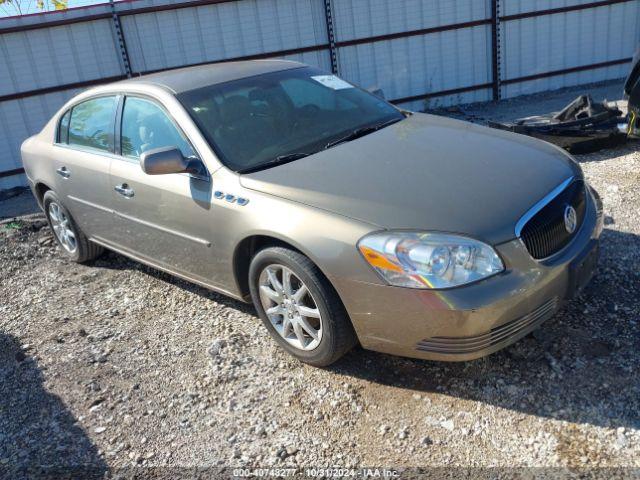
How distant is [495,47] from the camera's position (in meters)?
11.0

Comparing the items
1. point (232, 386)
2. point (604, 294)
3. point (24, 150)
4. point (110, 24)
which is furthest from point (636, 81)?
point (110, 24)

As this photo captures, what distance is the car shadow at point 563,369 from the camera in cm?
285

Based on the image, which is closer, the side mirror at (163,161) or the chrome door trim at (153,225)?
the side mirror at (163,161)

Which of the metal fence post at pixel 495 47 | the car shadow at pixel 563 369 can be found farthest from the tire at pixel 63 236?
the metal fence post at pixel 495 47

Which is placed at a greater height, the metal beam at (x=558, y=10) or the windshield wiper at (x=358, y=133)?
the windshield wiper at (x=358, y=133)

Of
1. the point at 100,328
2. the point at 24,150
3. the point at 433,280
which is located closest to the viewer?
the point at 433,280

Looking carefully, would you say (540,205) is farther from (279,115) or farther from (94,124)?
(94,124)

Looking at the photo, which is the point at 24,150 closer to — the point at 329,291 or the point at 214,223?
the point at 214,223

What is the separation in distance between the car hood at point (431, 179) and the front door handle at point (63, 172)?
2.22 m

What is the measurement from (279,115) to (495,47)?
27.1ft

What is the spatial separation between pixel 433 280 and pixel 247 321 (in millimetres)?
1685

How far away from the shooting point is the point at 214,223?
3.54m

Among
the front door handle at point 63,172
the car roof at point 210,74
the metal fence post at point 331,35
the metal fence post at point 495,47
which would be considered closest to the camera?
the car roof at point 210,74

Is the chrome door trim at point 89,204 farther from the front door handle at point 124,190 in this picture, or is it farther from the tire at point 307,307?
the tire at point 307,307
